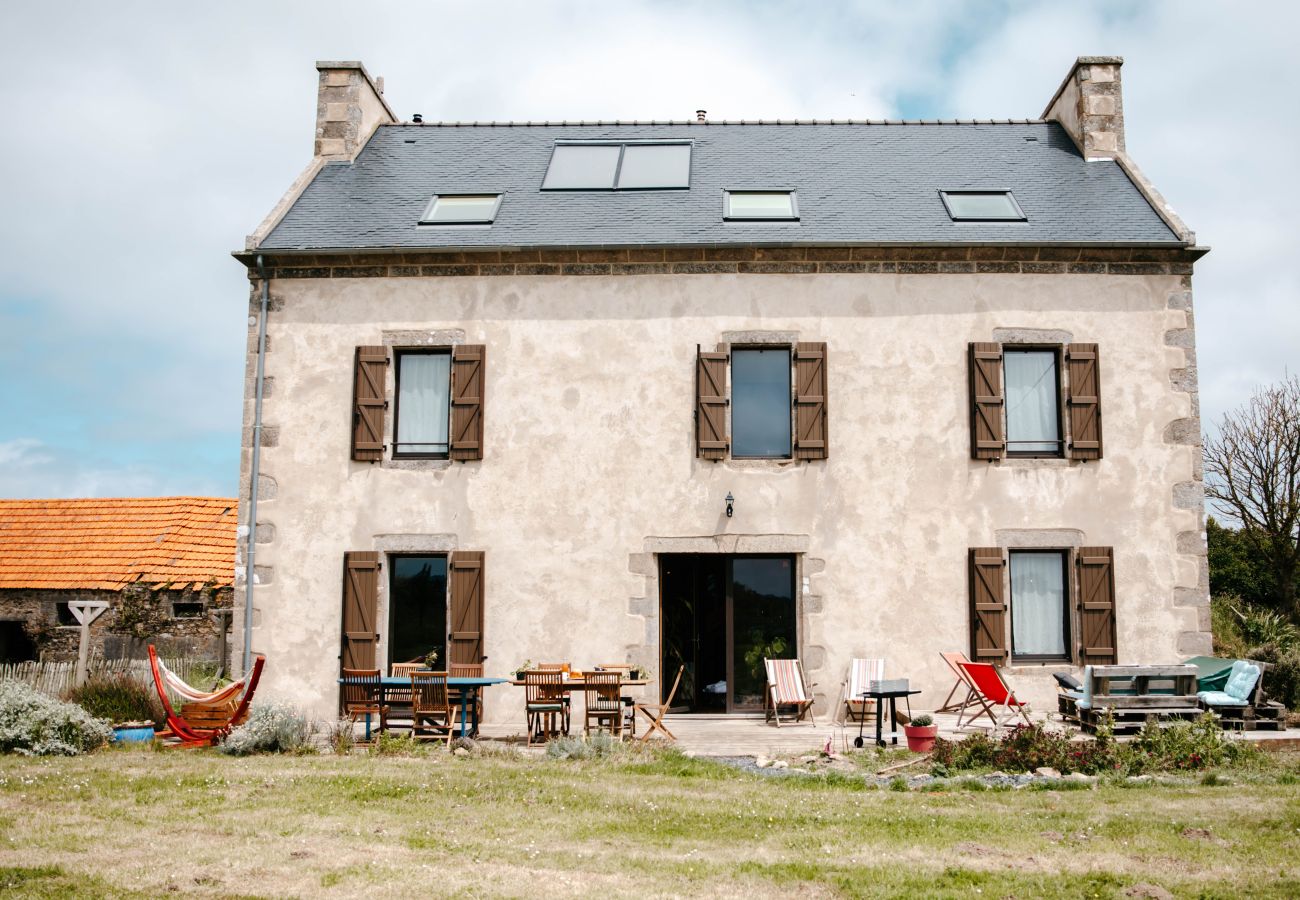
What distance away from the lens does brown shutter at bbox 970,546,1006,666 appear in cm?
1171

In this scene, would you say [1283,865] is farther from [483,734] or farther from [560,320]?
[560,320]

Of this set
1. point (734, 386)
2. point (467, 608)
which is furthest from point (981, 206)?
point (467, 608)

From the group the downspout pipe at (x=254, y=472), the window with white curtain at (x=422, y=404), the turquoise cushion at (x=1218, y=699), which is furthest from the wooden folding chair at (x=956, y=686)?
the downspout pipe at (x=254, y=472)

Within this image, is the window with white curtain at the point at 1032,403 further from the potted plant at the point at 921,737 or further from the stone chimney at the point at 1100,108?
the potted plant at the point at 921,737

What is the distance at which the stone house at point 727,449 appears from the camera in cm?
1188

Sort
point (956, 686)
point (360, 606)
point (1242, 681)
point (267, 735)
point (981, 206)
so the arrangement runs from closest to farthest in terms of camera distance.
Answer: point (267, 735) → point (1242, 681) → point (956, 686) → point (360, 606) → point (981, 206)

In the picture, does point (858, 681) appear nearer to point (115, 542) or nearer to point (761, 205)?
point (761, 205)

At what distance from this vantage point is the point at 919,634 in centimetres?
1182

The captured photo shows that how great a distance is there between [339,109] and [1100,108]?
32.1 feet

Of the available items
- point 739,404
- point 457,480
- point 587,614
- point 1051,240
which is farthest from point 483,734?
point 1051,240

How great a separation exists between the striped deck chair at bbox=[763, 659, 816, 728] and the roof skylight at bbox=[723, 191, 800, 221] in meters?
5.07

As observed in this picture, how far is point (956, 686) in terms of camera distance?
11273mm

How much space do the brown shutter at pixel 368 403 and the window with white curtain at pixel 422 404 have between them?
0.86 ft

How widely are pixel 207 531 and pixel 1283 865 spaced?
1569 cm
